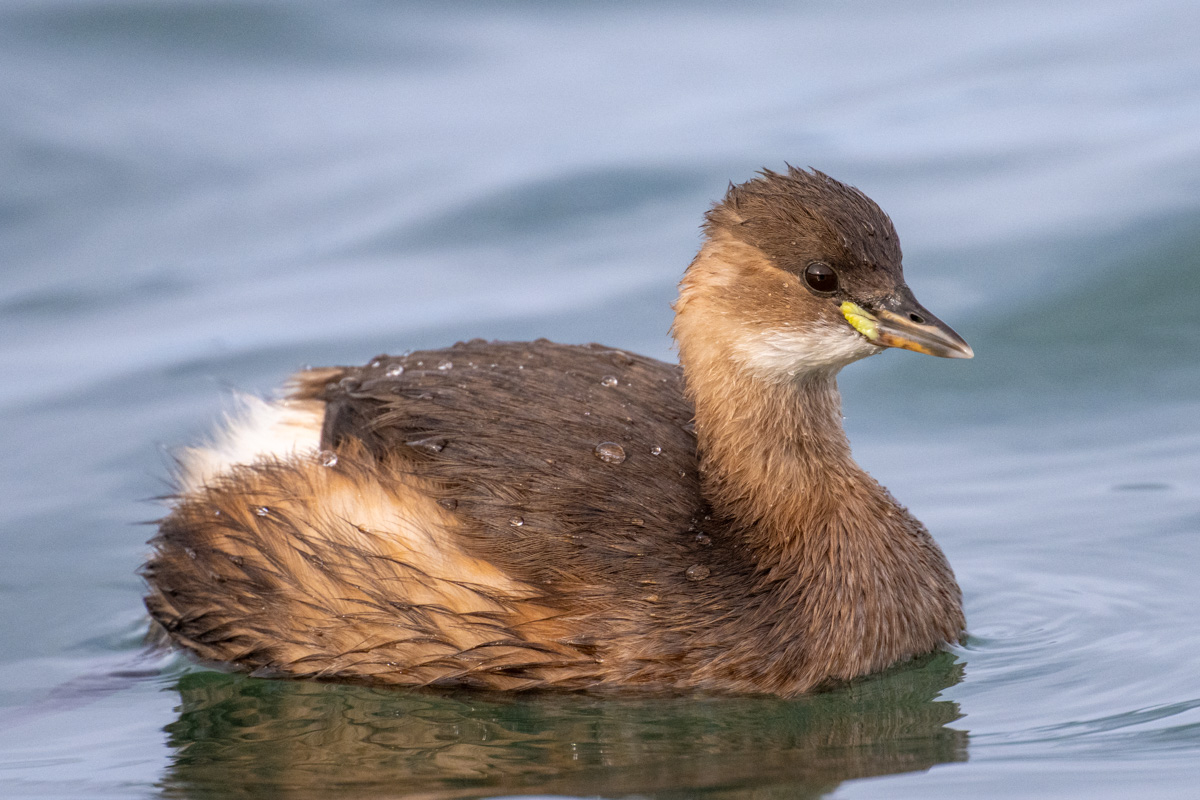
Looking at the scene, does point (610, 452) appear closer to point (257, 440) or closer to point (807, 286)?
point (807, 286)

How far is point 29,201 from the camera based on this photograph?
10.8 metres

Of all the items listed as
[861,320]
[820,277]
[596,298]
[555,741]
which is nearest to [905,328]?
[861,320]

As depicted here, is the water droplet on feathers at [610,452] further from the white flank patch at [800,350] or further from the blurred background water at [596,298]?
the blurred background water at [596,298]

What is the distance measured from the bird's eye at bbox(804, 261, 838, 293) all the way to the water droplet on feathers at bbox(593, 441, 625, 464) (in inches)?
32.7

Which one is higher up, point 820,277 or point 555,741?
point 820,277

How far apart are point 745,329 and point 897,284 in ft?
1.71

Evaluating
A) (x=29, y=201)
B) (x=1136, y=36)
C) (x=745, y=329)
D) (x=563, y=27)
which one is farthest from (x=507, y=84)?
(x=745, y=329)

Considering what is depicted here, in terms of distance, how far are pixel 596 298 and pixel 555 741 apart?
4596 mm

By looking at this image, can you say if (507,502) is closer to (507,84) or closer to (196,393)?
(196,393)

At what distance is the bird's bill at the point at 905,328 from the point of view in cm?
546

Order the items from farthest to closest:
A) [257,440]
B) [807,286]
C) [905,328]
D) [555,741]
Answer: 1. [257,440]
2. [807,286]
3. [905,328]
4. [555,741]

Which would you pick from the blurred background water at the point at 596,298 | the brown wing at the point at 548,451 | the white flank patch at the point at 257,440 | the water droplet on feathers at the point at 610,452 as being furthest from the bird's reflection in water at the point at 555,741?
the white flank patch at the point at 257,440

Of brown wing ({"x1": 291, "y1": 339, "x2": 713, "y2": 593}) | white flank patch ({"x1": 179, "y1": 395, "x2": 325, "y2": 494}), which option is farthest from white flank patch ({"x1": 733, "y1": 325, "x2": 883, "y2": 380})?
white flank patch ({"x1": 179, "y1": 395, "x2": 325, "y2": 494})

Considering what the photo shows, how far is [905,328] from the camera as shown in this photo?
5461 mm
